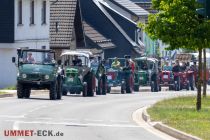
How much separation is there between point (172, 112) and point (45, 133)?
779 centimetres

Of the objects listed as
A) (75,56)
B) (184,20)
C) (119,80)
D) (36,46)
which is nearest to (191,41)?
(184,20)

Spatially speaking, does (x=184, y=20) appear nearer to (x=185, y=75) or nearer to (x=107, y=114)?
(x=107, y=114)

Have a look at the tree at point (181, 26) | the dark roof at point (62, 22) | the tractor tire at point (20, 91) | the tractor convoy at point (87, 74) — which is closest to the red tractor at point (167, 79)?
the tractor convoy at point (87, 74)

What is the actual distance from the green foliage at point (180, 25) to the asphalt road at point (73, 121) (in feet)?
9.99

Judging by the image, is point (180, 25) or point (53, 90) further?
point (53, 90)

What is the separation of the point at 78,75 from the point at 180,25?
1422cm

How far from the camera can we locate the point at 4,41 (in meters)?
55.4

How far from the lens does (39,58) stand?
135 ft

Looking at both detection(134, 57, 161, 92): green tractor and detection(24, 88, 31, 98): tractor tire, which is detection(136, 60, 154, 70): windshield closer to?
detection(134, 57, 161, 92): green tractor

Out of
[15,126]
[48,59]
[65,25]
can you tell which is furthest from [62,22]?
[15,126]

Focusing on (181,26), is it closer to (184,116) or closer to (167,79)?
(184,116)

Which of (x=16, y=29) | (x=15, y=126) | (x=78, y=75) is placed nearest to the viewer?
(x=15, y=126)

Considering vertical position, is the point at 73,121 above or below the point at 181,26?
below

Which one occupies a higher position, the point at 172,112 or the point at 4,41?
the point at 4,41
